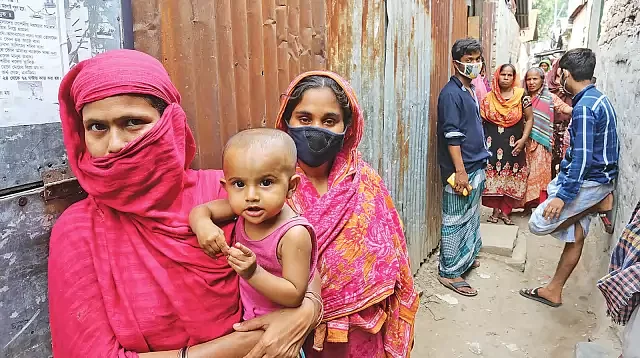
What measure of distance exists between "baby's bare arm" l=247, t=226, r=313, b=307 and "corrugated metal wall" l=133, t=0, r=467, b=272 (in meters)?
0.73

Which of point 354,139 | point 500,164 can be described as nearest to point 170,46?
point 354,139

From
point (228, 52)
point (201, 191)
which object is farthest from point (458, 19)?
point (201, 191)

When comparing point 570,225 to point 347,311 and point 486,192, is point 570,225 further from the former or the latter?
point 347,311

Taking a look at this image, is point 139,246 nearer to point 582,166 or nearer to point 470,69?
point 582,166

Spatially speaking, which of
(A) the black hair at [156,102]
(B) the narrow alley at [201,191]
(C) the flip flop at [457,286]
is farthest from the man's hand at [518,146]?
(A) the black hair at [156,102]

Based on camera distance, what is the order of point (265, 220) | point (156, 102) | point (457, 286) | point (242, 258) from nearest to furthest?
point (242, 258) < point (156, 102) < point (265, 220) < point (457, 286)

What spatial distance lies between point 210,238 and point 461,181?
345cm

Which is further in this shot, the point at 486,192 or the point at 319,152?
the point at 486,192

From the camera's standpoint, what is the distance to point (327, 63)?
8.83 feet

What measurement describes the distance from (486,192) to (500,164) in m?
0.44

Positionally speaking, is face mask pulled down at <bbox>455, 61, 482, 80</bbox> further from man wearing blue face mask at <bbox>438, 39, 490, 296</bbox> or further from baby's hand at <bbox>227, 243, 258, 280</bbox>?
baby's hand at <bbox>227, 243, 258, 280</bbox>

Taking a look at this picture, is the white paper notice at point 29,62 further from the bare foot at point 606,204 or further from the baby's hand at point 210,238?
the bare foot at point 606,204

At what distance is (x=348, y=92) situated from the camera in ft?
5.94

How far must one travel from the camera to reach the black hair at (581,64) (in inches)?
149
